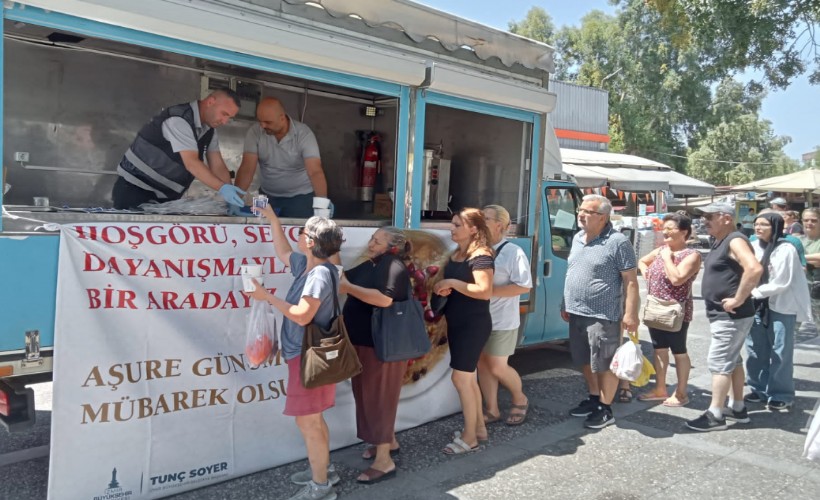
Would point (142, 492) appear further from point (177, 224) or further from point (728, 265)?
point (728, 265)

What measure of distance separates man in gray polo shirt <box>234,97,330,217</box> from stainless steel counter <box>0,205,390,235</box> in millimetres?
967

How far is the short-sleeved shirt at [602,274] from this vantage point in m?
4.78

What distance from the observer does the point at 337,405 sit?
14.1ft

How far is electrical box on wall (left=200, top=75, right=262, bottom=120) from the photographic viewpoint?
563 centimetres

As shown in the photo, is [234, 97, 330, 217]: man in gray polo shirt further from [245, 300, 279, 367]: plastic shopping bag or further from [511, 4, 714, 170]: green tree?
[511, 4, 714, 170]: green tree

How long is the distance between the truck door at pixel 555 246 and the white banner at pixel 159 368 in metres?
2.82

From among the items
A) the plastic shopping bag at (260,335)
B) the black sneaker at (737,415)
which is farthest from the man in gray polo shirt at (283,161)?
the black sneaker at (737,415)

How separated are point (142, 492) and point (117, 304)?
1006mm

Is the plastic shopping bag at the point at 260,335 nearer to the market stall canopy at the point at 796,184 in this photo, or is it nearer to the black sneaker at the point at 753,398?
the black sneaker at the point at 753,398

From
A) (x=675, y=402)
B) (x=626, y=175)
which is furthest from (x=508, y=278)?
(x=626, y=175)

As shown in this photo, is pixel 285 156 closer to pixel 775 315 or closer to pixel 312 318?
pixel 312 318

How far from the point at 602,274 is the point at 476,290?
120 centimetres

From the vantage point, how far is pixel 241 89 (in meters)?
5.73

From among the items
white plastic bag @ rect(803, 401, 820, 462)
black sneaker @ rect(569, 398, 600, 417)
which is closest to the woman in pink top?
black sneaker @ rect(569, 398, 600, 417)
